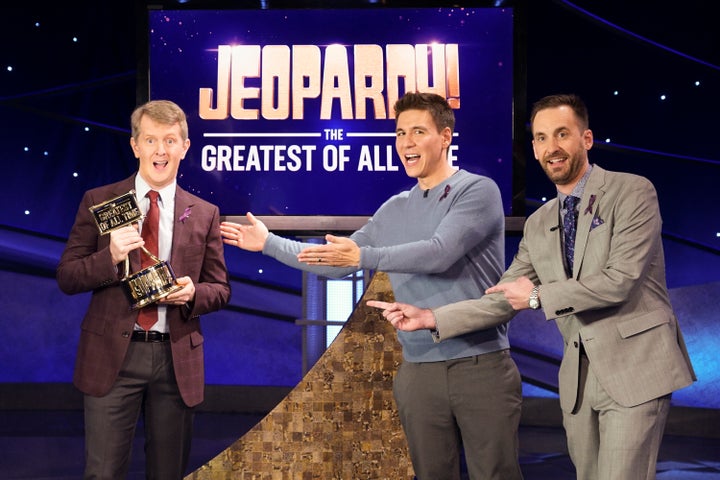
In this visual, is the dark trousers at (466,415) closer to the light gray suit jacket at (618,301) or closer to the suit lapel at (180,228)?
the light gray suit jacket at (618,301)

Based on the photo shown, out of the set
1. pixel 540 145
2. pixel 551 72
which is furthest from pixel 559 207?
pixel 551 72

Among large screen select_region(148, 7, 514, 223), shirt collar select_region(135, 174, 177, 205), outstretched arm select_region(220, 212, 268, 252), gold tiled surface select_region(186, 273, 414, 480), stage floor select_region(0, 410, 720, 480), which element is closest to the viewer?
shirt collar select_region(135, 174, 177, 205)

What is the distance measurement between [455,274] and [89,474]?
53.0 inches

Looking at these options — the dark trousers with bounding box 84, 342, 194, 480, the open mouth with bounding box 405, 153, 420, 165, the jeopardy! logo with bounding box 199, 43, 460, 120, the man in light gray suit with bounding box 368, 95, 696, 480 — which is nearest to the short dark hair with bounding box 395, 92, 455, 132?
the open mouth with bounding box 405, 153, 420, 165

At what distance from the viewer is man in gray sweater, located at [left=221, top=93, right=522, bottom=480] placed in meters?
2.52

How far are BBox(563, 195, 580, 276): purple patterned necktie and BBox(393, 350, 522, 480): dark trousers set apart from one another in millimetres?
377

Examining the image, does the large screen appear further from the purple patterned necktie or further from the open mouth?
the purple patterned necktie

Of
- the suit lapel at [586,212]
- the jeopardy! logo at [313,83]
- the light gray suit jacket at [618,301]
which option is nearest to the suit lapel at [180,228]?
the light gray suit jacket at [618,301]

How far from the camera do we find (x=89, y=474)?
264cm

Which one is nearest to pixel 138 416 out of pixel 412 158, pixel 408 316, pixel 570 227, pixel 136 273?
pixel 136 273

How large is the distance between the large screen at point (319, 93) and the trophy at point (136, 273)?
114 centimetres

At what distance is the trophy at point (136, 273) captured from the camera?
2.58m

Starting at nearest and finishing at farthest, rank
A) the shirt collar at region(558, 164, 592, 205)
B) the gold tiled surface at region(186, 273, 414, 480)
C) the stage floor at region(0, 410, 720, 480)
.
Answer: the shirt collar at region(558, 164, 592, 205) → the gold tiled surface at region(186, 273, 414, 480) → the stage floor at region(0, 410, 720, 480)

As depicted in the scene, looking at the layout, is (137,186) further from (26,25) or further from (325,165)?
(26,25)
